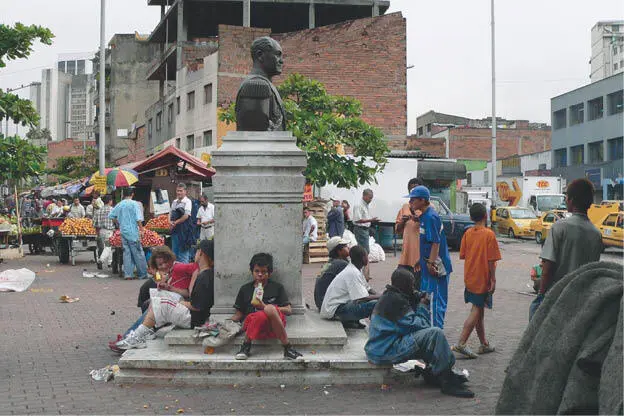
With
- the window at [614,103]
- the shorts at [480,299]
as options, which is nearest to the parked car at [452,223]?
the shorts at [480,299]

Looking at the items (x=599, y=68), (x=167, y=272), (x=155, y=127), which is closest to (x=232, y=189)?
(x=167, y=272)

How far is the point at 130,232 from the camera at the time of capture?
595 inches

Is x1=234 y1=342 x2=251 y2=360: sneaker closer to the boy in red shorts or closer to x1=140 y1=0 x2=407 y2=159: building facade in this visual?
the boy in red shorts

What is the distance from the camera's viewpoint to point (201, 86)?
38531mm

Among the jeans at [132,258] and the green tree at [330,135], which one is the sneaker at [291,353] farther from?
the green tree at [330,135]

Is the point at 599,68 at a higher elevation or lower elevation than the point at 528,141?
higher

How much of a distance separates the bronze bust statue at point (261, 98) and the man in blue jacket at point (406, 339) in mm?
2330

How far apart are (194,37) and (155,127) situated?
25.1 feet

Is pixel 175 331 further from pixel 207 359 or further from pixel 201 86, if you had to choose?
pixel 201 86

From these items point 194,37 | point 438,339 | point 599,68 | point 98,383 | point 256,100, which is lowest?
point 98,383

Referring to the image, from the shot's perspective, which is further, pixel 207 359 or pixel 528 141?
pixel 528 141

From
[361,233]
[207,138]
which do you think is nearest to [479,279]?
[361,233]

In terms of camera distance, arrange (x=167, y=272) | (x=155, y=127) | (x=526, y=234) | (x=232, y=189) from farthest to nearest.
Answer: (x=155, y=127) < (x=526, y=234) < (x=167, y=272) < (x=232, y=189)

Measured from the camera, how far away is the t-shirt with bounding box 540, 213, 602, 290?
5996mm
